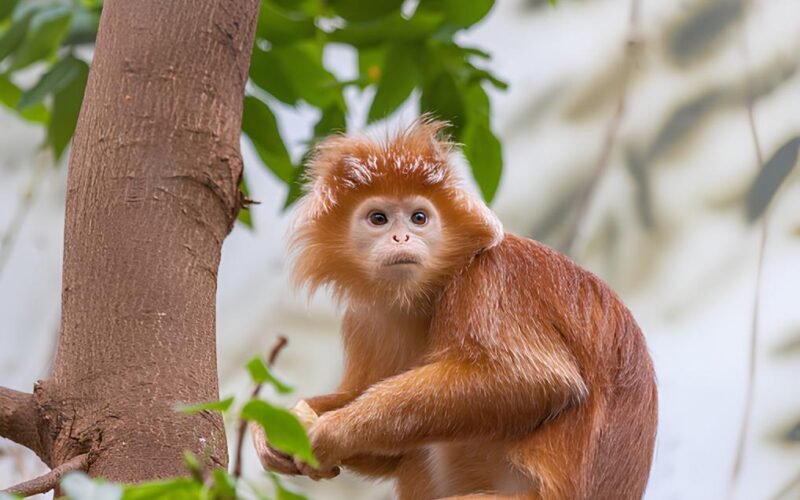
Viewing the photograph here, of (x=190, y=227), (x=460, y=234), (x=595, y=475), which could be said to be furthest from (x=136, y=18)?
(x=595, y=475)

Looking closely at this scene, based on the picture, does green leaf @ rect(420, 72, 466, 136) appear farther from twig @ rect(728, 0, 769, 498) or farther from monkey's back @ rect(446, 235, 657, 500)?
twig @ rect(728, 0, 769, 498)

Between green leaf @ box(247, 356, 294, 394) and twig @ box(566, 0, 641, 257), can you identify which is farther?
twig @ box(566, 0, 641, 257)

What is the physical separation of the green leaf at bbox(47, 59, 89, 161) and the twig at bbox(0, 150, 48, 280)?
2212mm

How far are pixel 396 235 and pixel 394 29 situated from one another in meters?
1.12

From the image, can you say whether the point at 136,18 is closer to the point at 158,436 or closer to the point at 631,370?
the point at 158,436

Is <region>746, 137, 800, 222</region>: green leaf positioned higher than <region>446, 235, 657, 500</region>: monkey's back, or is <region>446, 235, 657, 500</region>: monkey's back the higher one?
<region>746, 137, 800, 222</region>: green leaf

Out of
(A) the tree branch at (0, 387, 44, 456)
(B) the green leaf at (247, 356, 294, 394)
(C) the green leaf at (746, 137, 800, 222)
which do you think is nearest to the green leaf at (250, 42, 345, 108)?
(A) the tree branch at (0, 387, 44, 456)

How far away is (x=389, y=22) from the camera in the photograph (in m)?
3.55

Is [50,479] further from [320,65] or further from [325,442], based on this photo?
→ [320,65]

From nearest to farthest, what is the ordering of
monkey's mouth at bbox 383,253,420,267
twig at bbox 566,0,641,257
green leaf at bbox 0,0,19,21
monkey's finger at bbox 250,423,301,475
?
1. monkey's finger at bbox 250,423,301,475
2. monkey's mouth at bbox 383,253,420,267
3. green leaf at bbox 0,0,19,21
4. twig at bbox 566,0,641,257

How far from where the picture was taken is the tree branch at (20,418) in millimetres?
2086

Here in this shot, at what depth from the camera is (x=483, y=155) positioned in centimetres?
359

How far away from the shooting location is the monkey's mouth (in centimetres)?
260

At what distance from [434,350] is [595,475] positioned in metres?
0.47
